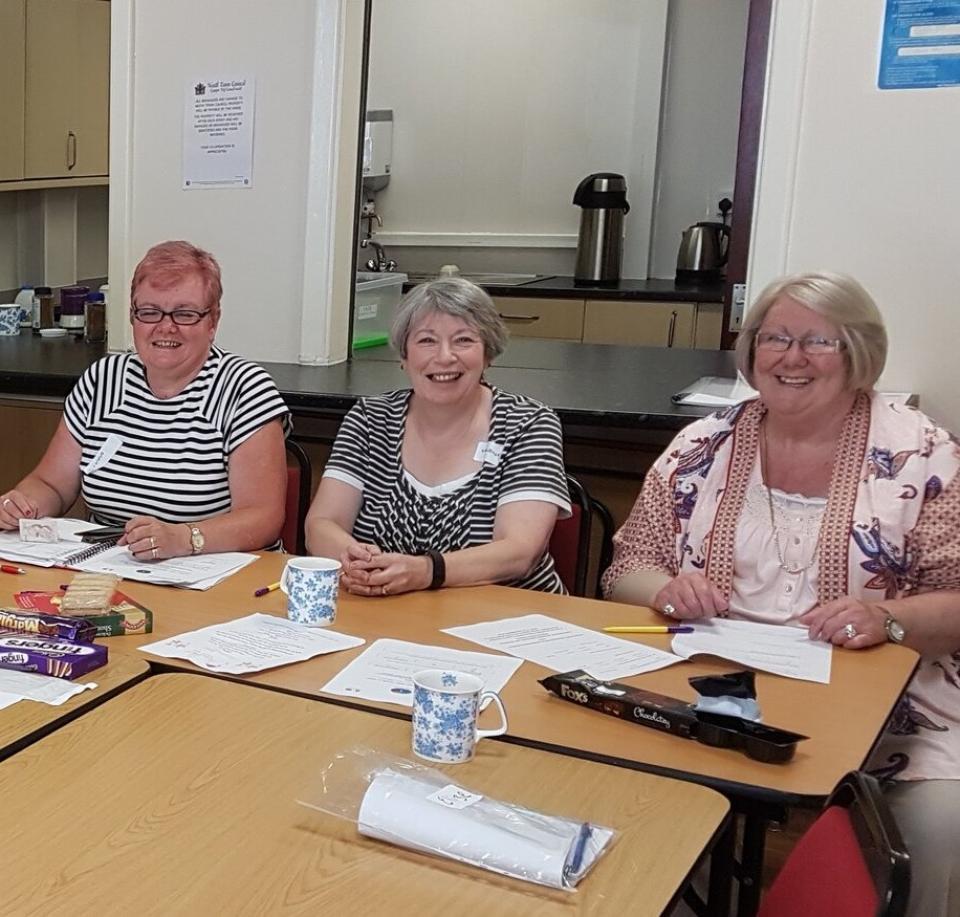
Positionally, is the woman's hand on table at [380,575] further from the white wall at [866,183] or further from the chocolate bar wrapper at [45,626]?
the white wall at [866,183]

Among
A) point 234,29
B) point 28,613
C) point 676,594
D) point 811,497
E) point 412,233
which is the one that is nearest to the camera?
point 28,613

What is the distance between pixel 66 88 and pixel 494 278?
197 cm

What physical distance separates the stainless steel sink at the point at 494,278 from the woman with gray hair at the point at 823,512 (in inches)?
121

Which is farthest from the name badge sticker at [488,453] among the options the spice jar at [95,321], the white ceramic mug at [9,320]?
the white ceramic mug at [9,320]

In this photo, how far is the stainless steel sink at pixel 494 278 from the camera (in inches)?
206

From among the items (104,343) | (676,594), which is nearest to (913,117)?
(676,594)

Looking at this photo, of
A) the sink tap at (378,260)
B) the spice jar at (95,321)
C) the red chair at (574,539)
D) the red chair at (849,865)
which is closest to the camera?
the red chair at (849,865)

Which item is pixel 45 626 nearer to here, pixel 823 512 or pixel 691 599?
pixel 691 599

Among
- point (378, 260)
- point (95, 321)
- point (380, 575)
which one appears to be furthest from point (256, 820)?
point (378, 260)

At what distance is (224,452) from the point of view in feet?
7.90

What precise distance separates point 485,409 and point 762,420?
0.54m

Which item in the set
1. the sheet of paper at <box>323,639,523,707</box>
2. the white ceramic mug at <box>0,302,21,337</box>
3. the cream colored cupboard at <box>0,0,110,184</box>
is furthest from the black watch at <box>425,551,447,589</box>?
the cream colored cupboard at <box>0,0,110,184</box>

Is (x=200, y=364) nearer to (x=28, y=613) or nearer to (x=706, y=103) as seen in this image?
(x=28, y=613)

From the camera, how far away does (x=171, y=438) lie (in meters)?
2.42
